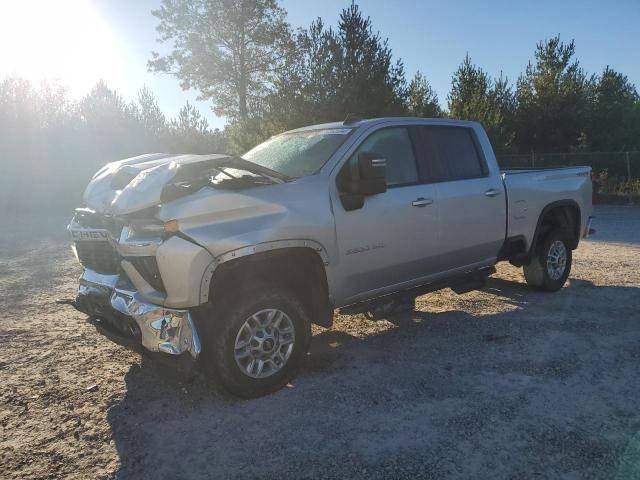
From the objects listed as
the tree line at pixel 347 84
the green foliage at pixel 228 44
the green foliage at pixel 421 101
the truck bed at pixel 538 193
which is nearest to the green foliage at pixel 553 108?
the tree line at pixel 347 84

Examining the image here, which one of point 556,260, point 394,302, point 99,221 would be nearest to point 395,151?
point 394,302

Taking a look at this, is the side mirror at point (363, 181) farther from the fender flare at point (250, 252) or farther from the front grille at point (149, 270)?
the front grille at point (149, 270)

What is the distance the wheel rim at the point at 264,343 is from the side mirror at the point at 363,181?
105cm

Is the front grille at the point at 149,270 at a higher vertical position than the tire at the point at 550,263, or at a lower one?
higher

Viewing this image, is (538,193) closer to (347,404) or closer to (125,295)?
(347,404)

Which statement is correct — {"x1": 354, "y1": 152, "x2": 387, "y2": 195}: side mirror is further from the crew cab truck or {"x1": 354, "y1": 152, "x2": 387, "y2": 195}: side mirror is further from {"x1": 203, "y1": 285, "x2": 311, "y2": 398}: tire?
{"x1": 203, "y1": 285, "x2": 311, "y2": 398}: tire

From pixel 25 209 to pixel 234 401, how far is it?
18.8 metres

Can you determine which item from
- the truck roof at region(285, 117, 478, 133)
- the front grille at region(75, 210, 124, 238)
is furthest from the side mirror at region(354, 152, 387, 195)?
the front grille at region(75, 210, 124, 238)

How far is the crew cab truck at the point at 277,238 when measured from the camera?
3.49 m

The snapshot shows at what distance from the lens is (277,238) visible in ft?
12.4

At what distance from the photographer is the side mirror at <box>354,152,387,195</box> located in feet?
13.1

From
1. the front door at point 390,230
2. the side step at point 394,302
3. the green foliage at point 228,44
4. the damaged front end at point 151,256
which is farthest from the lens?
the green foliage at point 228,44

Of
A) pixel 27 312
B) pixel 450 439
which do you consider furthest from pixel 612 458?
pixel 27 312

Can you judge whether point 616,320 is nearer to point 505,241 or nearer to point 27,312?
point 505,241
